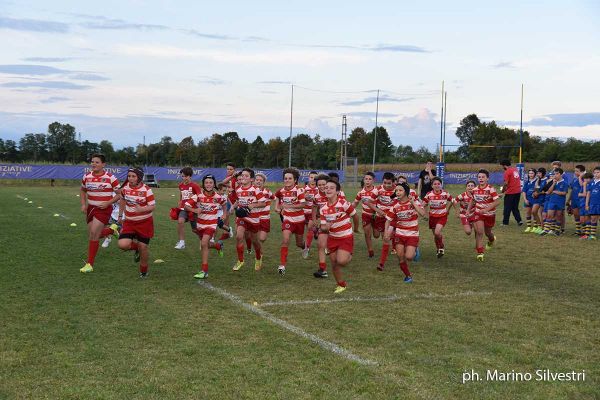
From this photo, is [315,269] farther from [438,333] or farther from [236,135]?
[236,135]

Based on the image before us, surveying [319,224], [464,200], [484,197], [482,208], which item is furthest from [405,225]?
[464,200]

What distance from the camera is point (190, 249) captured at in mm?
13922

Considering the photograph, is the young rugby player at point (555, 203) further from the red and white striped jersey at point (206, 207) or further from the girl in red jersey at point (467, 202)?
the red and white striped jersey at point (206, 207)

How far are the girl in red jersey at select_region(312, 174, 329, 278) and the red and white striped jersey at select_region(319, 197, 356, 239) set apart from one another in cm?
58

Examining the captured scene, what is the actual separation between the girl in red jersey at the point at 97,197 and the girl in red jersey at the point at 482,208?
7.48 m

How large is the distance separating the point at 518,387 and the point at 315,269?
253 inches

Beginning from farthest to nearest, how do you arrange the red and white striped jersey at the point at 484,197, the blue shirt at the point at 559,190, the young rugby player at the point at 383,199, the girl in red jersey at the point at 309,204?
the blue shirt at the point at 559,190
the red and white striped jersey at the point at 484,197
the young rugby player at the point at 383,199
the girl in red jersey at the point at 309,204

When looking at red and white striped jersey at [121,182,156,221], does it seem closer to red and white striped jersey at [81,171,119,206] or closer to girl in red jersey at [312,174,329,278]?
red and white striped jersey at [81,171,119,206]

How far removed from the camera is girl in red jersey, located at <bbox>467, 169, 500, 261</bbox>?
514 inches

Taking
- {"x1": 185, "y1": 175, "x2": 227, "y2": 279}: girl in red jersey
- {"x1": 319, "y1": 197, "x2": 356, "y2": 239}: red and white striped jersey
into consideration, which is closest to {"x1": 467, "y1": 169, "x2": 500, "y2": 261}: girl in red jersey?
{"x1": 319, "y1": 197, "x2": 356, "y2": 239}: red and white striped jersey

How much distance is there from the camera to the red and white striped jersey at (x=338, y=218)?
942 centimetres

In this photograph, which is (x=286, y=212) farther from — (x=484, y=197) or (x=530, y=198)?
(x=530, y=198)

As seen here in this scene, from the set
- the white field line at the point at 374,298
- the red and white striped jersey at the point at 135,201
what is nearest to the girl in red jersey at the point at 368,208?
the white field line at the point at 374,298

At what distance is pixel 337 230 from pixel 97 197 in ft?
15.0
